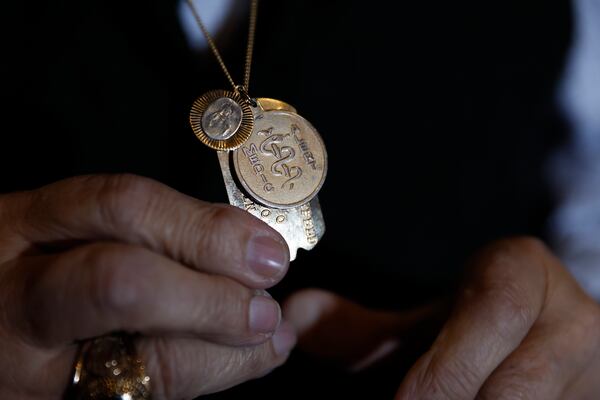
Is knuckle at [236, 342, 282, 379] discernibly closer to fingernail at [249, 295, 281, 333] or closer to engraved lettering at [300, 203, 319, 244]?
fingernail at [249, 295, 281, 333]

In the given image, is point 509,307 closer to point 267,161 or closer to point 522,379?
point 522,379

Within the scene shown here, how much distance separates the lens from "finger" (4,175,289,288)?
2.26 feet

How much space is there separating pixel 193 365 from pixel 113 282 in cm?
19

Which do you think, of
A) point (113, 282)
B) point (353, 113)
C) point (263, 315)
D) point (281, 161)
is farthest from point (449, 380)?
point (353, 113)

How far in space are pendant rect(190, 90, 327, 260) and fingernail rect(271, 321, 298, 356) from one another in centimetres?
13

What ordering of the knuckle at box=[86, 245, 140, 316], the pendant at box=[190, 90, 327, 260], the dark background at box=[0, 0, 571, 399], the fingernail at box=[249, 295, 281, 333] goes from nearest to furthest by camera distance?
the knuckle at box=[86, 245, 140, 316], the fingernail at box=[249, 295, 281, 333], the pendant at box=[190, 90, 327, 260], the dark background at box=[0, 0, 571, 399]

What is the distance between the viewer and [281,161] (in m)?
0.86

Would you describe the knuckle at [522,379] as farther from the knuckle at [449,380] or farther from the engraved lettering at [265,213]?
the engraved lettering at [265,213]

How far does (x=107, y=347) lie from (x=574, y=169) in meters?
1.52

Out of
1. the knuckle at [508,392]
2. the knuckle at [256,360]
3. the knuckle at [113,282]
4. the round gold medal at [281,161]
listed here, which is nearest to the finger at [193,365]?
the knuckle at [256,360]

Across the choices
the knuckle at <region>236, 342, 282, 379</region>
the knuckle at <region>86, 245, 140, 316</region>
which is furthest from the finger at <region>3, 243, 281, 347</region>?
the knuckle at <region>236, 342, 282, 379</region>

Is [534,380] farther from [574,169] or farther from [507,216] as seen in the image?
[574,169]

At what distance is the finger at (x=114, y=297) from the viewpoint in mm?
642

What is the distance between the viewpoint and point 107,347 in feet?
2.30
